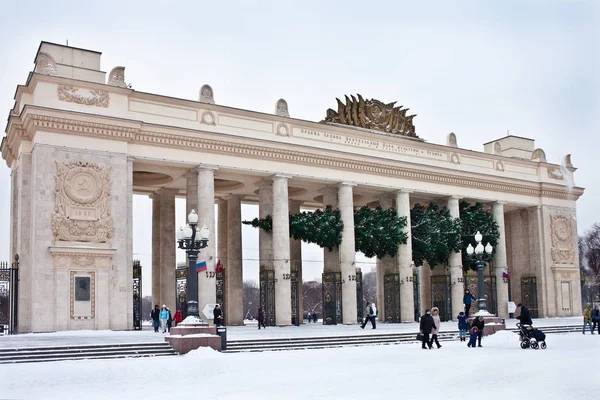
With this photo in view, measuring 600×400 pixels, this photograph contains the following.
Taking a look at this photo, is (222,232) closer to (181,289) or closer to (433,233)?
(181,289)

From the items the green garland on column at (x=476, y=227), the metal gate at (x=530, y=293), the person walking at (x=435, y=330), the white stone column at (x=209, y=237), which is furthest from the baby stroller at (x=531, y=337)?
the metal gate at (x=530, y=293)

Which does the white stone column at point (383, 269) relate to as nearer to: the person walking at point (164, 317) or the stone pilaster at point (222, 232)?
the stone pilaster at point (222, 232)

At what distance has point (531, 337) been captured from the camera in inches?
845

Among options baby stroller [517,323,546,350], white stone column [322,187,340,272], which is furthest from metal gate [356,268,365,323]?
baby stroller [517,323,546,350]

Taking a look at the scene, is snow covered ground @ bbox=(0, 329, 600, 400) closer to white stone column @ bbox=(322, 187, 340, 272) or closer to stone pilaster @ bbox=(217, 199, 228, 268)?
white stone column @ bbox=(322, 187, 340, 272)

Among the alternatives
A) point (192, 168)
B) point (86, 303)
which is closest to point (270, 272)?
point (192, 168)

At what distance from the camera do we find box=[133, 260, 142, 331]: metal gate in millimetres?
31094

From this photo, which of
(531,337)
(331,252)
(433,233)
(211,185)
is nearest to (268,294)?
(331,252)

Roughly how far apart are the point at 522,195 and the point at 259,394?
A: 36.1 meters

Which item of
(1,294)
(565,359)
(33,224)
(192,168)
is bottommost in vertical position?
(565,359)

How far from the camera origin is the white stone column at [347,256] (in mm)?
35906

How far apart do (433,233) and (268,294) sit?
10729 mm

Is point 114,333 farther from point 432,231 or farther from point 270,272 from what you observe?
point 432,231

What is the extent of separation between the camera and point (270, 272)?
34438 millimetres
